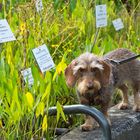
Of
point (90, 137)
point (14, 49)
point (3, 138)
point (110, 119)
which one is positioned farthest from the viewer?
point (14, 49)

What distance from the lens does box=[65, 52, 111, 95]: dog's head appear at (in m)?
4.29

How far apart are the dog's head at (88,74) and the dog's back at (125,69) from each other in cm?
46

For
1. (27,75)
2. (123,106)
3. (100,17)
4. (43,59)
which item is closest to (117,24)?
(100,17)

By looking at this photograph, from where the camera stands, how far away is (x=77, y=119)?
4.92m

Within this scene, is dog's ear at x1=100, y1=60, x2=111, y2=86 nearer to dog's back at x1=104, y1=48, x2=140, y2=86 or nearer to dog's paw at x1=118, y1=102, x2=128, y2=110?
dog's back at x1=104, y1=48, x2=140, y2=86

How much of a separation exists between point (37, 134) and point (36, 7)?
1.29m

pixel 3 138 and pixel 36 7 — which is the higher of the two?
pixel 36 7

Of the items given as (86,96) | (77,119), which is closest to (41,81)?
(86,96)

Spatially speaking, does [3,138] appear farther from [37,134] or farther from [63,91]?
[63,91]

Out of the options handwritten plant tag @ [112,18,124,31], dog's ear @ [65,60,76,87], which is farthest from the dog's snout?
handwritten plant tag @ [112,18,124,31]

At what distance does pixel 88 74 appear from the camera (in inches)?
171

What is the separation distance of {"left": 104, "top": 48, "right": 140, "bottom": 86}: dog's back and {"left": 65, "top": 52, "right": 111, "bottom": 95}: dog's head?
0.46 metres

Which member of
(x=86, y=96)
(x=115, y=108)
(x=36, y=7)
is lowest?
(x=115, y=108)

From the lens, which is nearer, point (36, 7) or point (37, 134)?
point (37, 134)
